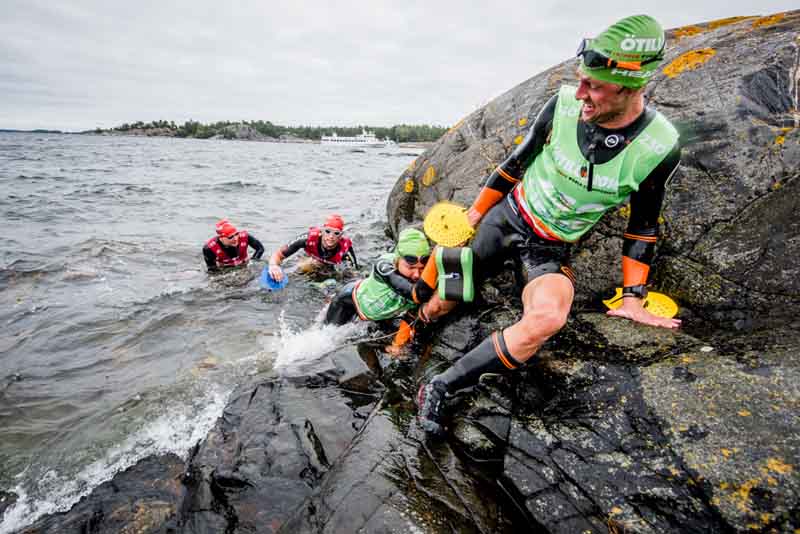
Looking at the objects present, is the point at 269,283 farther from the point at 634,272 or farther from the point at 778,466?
the point at 778,466

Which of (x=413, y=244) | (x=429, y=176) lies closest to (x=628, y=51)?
(x=413, y=244)

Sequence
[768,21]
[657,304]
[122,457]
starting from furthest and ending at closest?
1. [768,21]
2. [657,304]
3. [122,457]

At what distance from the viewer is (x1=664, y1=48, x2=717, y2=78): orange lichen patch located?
14.8ft

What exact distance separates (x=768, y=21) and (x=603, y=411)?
5.21 metres

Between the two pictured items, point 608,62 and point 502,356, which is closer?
point 608,62

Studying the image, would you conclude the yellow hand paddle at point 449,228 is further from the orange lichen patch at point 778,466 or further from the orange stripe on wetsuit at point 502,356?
the orange lichen patch at point 778,466

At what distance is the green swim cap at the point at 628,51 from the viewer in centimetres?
253

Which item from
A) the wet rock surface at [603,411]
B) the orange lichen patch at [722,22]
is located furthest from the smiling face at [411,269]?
the orange lichen patch at [722,22]

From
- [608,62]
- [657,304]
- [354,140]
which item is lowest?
[657,304]

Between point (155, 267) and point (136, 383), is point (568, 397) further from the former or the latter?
point (155, 267)

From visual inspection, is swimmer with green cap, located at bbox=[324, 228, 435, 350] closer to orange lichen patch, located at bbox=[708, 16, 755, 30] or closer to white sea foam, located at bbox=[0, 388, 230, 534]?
white sea foam, located at bbox=[0, 388, 230, 534]


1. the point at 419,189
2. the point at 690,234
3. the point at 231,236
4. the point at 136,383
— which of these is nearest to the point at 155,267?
the point at 231,236

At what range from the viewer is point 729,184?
3.75m

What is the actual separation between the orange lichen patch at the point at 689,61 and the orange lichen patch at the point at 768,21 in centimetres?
61
